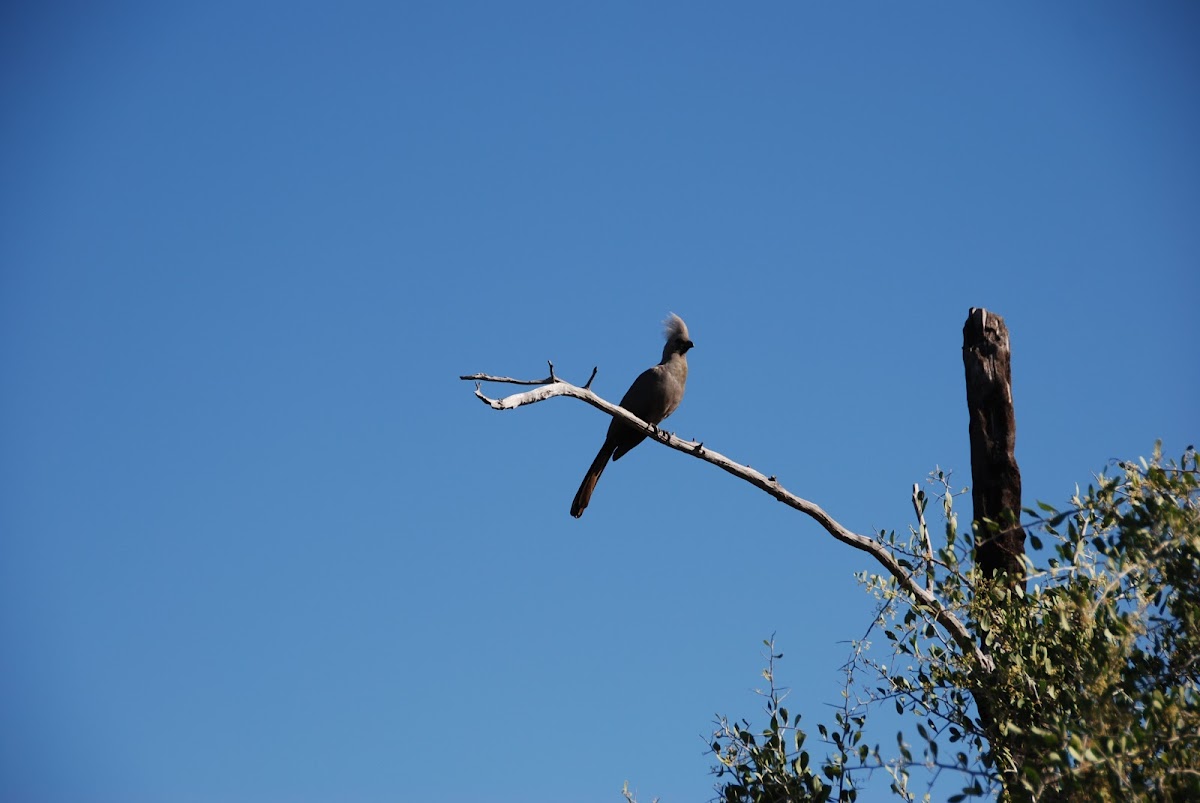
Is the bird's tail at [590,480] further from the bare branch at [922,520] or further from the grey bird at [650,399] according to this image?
the bare branch at [922,520]

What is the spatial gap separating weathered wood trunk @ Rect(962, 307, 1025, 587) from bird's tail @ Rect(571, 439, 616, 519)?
311cm

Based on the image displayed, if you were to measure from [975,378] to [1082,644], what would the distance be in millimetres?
2251

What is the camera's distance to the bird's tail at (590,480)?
821cm

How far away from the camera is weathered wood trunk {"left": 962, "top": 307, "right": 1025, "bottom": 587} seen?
19.2 ft

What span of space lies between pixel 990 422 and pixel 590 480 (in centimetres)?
326

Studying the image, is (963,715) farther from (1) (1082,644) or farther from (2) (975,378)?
(2) (975,378)

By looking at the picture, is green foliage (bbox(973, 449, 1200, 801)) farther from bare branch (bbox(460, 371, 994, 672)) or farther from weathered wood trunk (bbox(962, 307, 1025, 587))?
weathered wood trunk (bbox(962, 307, 1025, 587))

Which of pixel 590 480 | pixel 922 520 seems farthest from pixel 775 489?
pixel 590 480

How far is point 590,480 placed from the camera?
8.38 meters

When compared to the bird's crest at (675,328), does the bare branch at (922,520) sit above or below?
below

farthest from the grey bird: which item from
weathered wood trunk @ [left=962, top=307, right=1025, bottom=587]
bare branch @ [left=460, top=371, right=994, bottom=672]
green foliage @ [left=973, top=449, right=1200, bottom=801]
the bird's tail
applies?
green foliage @ [left=973, top=449, right=1200, bottom=801]

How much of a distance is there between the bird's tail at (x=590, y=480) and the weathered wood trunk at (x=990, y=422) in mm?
3110

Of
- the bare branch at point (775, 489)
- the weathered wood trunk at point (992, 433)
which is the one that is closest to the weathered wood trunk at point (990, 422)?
the weathered wood trunk at point (992, 433)

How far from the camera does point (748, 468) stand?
6.30m
